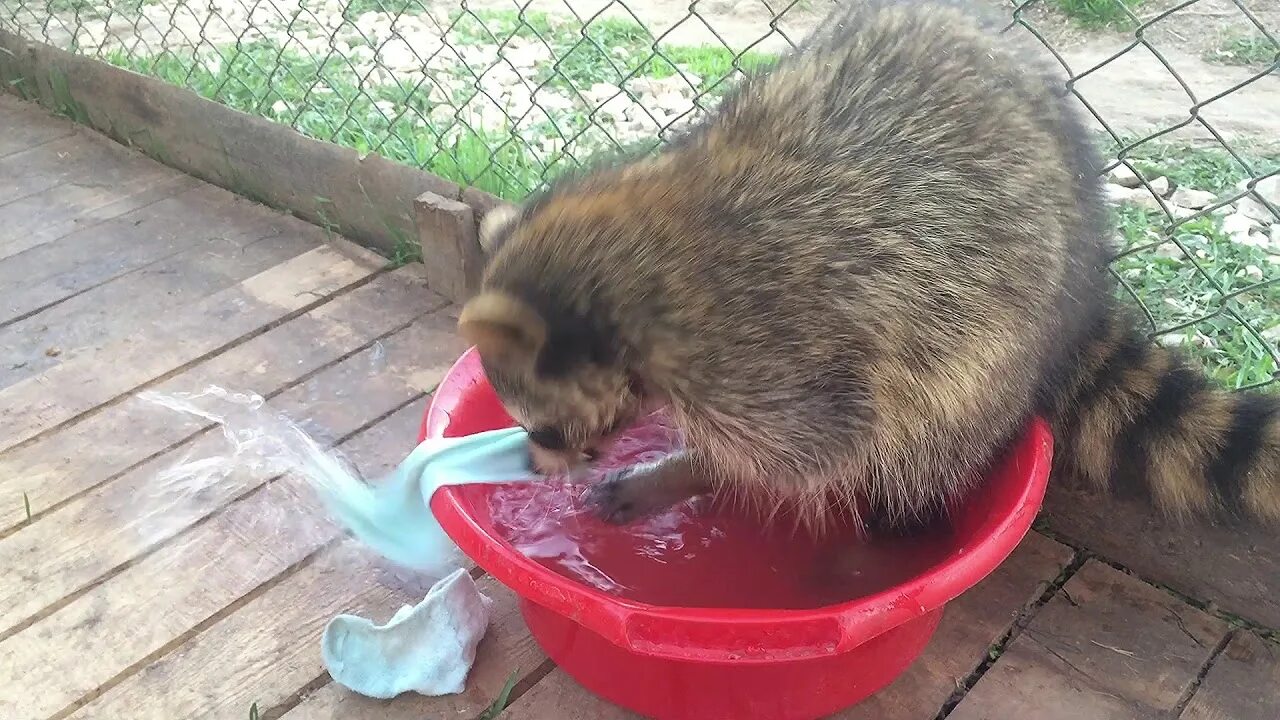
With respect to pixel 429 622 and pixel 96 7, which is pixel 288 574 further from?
pixel 96 7

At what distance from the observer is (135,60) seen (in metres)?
4.02

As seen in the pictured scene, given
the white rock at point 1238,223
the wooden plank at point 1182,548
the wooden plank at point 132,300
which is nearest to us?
the wooden plank at point 1182,548

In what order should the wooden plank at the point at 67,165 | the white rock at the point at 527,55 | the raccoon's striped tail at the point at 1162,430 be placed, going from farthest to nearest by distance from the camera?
1. the white rock at the point at 527,55
2. the wooden plank at the point at 67,165
3. the raccoon's striped tail at the point at 1162,430

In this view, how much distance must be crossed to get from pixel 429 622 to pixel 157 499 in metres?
0.75

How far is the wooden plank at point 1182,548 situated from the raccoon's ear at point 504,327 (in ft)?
3.69

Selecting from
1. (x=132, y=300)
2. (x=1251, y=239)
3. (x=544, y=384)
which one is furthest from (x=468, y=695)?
(x=1251, y=239)

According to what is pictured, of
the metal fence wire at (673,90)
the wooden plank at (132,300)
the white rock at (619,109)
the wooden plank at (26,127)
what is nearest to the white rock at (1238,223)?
the metal fence wire at (673,90)

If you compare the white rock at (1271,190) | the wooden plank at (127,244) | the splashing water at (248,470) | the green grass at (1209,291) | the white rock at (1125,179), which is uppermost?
the wooden plank at (127,244)

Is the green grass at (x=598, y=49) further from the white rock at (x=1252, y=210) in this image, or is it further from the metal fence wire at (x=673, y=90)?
the white rock at (x=1252, y=210)

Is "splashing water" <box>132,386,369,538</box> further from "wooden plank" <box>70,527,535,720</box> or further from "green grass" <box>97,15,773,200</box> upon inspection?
"green grass" <box>97,15,773,200</box>

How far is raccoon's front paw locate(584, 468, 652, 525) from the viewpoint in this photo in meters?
2.19

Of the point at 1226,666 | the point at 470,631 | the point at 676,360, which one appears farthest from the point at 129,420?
the point at 1226,666

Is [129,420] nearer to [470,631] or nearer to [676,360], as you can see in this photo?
[470,631]

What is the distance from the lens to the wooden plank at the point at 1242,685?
1.84 metres
